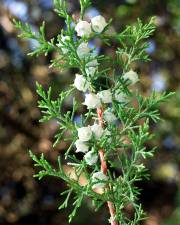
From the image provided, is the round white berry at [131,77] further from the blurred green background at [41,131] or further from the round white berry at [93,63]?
the blurred green background at [41,131]

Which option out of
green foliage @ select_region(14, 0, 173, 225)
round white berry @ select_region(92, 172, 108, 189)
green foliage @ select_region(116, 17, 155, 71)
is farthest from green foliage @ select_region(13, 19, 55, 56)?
round white berry @ select_region(92, 172, 108, 189)

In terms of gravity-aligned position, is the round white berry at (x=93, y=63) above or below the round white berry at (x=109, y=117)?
above

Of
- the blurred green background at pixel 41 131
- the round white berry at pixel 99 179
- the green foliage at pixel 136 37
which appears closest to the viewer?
the round white berry at pixel 99 179

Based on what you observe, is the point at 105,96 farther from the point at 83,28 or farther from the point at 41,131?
the point at 41,131

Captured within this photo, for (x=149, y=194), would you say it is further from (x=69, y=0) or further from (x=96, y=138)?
(x=96, y=138)

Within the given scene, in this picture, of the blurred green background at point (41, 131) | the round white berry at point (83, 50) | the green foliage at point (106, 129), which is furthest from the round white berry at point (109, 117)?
the blurred green background at point (41, 131)

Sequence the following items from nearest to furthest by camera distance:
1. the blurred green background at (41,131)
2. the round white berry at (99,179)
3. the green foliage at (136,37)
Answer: the round white berry at (99,179), the green foliage at (136,37), the blurred green background at (41,131)

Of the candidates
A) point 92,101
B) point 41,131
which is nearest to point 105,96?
point 92,101
